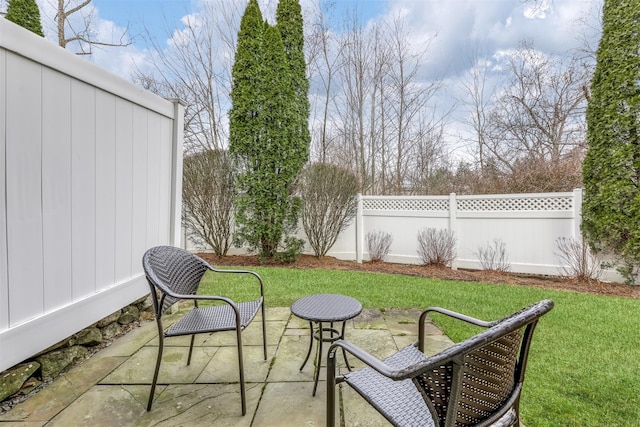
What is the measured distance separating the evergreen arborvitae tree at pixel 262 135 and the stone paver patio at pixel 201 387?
11.6 feet

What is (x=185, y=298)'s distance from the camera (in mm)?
1714

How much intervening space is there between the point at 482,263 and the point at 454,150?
→ 477 centimetres

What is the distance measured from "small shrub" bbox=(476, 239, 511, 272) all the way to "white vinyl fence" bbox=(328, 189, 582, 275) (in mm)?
57

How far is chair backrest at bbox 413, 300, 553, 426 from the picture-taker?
3.01 feet

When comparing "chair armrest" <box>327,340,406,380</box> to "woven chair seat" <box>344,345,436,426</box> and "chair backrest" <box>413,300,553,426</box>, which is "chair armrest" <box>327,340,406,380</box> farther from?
"woven chair seat" <box>344,345,436,426</box>

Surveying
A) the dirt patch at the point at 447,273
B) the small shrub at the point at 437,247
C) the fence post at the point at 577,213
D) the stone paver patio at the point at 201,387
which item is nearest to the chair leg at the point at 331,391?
the stone paver patio at the point at 201,387

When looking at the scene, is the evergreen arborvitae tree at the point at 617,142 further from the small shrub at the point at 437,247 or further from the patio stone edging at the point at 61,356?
the patio stone edging at the point at 61,356

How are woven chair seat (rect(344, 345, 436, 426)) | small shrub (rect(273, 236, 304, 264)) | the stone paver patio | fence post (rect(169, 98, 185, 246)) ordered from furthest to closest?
small shrub (rect(273, 236, 304, 264)), fence post (rect(169, 98, 185, 246)), the stone paver patio, woven chair seat (rect(344, 345, 436, 426))

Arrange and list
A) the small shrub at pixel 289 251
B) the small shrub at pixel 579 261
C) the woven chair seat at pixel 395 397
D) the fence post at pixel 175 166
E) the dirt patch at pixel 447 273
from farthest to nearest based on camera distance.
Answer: the small shrub at pixel 289 251 → the small shrub at pixel 579 261 → the dirt patch at pixel 447 273 → the fence post at pixel 175 166 → the woven chair seat at pixel 395 397

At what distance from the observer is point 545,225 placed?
5.43 meters

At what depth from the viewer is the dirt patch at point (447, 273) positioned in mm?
4652

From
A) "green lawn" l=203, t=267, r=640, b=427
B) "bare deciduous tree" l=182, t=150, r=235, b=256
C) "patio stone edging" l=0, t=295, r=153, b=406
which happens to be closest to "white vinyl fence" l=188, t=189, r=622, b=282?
"bare deciduous tree" l=182, t=150, r=235, b=256

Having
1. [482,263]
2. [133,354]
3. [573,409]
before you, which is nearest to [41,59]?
[133,354]

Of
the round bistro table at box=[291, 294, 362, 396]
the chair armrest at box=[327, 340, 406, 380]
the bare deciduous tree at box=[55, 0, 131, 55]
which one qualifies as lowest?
the round bistro table at box=[291, 294, 362, 396]
